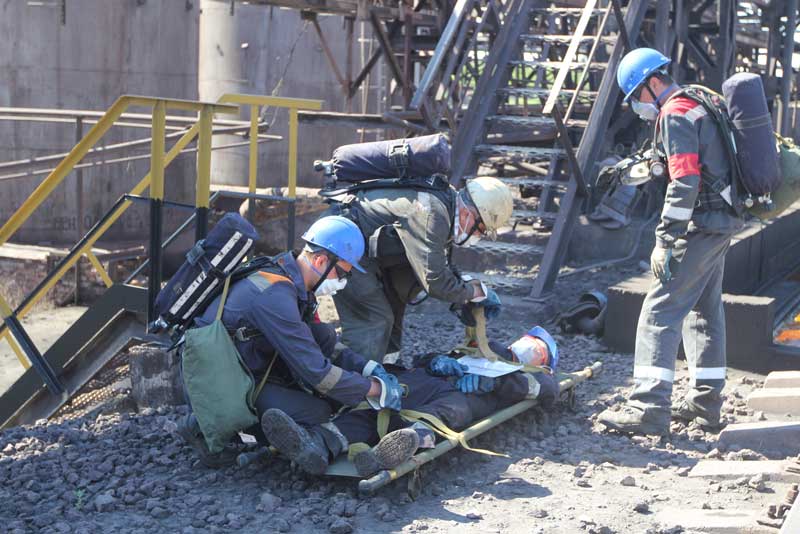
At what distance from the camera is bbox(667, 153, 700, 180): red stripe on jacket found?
18.2 ft

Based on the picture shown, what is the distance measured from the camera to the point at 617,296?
791cm

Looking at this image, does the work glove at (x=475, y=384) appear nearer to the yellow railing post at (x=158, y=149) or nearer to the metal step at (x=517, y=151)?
the yellow railing post at (x=158, y=149)

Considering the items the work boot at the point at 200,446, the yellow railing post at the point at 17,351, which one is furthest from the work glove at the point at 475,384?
the yellow railing post at the point at 17,351

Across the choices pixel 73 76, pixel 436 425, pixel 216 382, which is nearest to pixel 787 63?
pixel 73 76

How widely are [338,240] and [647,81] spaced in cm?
205

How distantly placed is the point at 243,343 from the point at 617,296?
3809 millimetres

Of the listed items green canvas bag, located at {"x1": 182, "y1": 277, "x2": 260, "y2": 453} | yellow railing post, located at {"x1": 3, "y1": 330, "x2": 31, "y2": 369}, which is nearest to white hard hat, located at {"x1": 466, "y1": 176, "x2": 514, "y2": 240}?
green canvas bag, located at {"x1": 182, "y1": 277, "x2": 260, "y2": 453}

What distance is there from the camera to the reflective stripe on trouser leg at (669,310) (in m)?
5.72

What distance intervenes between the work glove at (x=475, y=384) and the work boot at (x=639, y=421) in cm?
78

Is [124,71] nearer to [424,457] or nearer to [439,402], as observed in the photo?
[439,402]

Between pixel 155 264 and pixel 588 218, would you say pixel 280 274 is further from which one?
pixel 588 218

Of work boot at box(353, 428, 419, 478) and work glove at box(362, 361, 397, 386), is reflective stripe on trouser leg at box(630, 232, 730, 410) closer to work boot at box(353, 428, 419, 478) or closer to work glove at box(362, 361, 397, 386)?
work glove at box(362, 361, 397, 386)

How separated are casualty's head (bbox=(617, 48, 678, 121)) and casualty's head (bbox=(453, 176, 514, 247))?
2.90ft

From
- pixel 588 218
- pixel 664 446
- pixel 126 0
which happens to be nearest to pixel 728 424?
pixel 664 446
